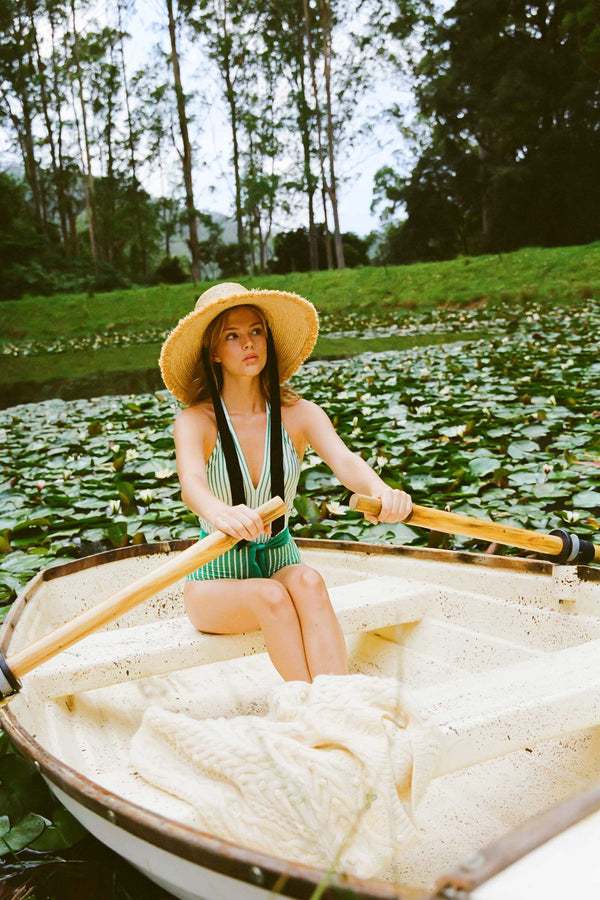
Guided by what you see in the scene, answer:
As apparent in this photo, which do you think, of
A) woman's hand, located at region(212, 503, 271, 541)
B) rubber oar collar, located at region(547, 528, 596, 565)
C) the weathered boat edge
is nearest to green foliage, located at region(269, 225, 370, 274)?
rubber oar collar, located at region(547, 528, 596, 565)

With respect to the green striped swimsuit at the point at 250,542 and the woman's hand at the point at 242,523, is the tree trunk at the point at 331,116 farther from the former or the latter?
the woman's hand at the point at 242,523

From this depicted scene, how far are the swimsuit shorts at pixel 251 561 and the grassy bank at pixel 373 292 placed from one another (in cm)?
1061

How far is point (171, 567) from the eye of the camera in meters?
1.60

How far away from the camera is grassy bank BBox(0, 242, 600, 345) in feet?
41.3

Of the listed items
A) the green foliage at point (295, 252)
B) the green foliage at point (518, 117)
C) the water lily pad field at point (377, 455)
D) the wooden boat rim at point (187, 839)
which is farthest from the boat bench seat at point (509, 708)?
the green foliage at point (295, 252)

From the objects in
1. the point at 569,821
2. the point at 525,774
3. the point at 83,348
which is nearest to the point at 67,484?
the point at 525,774

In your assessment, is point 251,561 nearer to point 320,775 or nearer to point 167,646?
point 167,646

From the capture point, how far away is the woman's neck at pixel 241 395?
6.86 ft

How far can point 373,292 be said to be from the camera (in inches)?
580

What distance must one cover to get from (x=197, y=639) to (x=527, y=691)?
85 cm

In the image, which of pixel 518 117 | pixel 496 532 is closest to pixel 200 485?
pixel 496 532

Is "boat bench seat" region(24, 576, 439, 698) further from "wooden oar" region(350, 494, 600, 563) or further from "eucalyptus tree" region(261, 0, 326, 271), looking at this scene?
"eucalyptus tree" region(261, 0, 326, 271)

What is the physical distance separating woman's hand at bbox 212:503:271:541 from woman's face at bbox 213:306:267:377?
0.48m

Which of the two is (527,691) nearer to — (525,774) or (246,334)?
(525,774)
